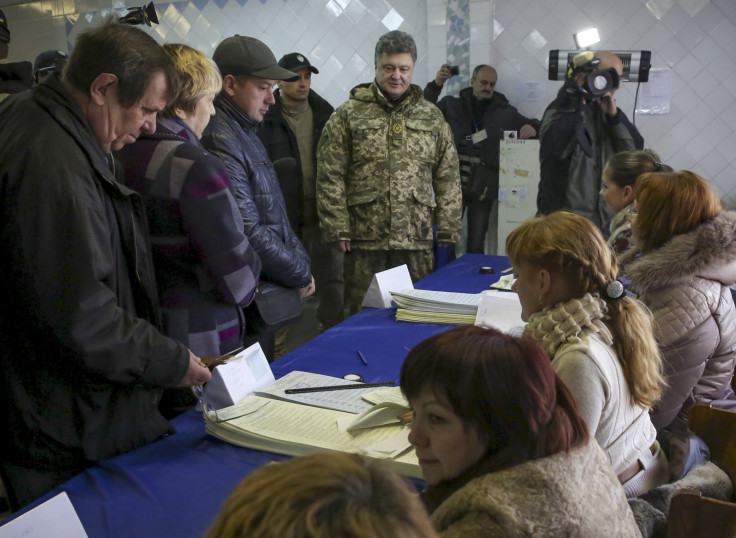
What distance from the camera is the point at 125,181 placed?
1.68 meters

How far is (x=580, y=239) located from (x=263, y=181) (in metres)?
1.35

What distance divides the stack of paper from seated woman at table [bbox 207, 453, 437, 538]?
5.63ft

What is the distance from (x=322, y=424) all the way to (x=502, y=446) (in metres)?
0.61

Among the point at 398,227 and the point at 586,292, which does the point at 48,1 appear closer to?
the point at 398,227


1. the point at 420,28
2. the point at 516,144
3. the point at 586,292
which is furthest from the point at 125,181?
the point at 420,28

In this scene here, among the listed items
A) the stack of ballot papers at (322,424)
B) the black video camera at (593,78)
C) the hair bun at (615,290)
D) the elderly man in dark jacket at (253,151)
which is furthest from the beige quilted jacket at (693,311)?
the black video camera at (593,78)

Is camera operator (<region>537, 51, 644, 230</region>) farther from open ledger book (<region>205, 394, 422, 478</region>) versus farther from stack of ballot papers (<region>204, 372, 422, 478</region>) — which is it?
open ledger book (<region>205, 394, 422, 478</region>)

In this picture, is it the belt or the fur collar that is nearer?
the belt

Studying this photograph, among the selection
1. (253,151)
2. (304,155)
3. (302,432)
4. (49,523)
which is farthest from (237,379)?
(304,155)

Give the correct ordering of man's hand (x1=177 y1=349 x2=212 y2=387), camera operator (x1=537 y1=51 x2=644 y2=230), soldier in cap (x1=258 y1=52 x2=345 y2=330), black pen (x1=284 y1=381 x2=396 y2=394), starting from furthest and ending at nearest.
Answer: soldier in cap (x1=258 y1=52 x2=345 y2=330)
camera operator (x1=537 y1=51 x2=644 y2=230)
black pen (x1=284 y1=381 x2=396 y2=394)
man's hand (x1=177 y1=349 x2=212 y2=387)

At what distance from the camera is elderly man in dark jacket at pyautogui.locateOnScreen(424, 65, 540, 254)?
4.96 metres

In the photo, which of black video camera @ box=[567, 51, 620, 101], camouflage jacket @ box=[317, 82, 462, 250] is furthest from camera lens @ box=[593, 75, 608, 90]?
camouflage jacket @ box=[317, 82, 462, 250]

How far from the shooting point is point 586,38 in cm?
445

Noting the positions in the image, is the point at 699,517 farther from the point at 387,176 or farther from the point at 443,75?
the point at 443,75
